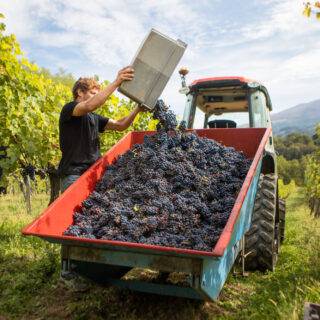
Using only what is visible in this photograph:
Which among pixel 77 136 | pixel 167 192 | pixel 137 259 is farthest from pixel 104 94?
pixel 137 259

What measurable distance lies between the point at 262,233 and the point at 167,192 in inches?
49.0

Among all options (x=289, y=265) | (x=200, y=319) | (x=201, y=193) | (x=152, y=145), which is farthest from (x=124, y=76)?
(x=289, y=265)

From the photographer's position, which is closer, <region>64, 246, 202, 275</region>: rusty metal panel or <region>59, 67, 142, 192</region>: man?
<region>64, 246, 202, 275</region>: rusty metal panel

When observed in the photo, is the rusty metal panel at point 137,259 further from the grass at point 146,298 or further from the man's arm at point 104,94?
the man's arm at point 104,94

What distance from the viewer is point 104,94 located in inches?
130

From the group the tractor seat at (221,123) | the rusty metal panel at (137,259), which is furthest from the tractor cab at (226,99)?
the rusty metal panel at (137,259)

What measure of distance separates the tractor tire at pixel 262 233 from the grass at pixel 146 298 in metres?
0.18

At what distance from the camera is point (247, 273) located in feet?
13.0

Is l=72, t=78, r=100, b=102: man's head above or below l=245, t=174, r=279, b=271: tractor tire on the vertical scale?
above

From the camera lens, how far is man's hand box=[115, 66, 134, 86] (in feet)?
11.1

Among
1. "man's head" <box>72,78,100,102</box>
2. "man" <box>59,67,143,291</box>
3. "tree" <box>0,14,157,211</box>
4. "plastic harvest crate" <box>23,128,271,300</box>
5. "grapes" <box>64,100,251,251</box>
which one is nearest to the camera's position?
"plastic harvest crate" <box>23,128,271,300</box>

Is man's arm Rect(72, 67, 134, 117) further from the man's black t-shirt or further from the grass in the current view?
the grass

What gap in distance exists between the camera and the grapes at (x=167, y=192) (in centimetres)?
288

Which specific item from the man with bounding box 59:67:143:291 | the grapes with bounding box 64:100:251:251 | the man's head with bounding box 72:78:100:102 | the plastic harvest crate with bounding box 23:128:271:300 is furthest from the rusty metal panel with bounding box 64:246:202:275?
the man's head with bounding box 72:78:100:102
